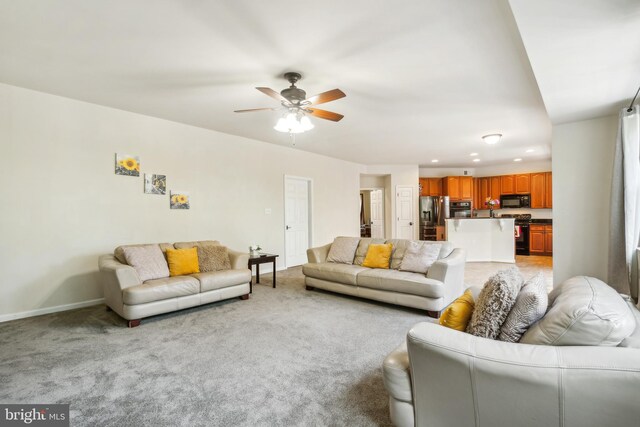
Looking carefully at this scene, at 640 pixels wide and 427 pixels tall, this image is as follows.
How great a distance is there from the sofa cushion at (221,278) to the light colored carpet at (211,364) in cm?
30

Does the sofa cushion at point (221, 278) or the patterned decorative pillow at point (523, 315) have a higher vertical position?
the patterned decorative pillow at point (523, 315)

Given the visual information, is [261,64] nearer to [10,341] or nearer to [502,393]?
[502,393]

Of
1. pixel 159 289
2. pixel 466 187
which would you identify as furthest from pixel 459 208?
pixel 159 289

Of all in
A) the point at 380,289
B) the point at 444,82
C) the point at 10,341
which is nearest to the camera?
the point at 10,341

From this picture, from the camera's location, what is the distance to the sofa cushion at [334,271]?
4031mm

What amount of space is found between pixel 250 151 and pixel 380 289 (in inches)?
138

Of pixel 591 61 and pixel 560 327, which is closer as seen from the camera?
pixel 560 327

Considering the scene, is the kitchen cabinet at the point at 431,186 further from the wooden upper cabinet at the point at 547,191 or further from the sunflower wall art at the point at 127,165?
the sunflower wall art at the point at 127,165

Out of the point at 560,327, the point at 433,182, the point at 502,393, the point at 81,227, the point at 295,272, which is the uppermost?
the point at 433,182

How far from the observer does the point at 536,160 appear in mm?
8062

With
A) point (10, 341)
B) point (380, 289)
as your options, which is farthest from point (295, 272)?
point (10, 341)

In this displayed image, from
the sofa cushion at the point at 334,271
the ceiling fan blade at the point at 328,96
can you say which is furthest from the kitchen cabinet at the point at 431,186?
the ceiling fan blade at the point at 328,96

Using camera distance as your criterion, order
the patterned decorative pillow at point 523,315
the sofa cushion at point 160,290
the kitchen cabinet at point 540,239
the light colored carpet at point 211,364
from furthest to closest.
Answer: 1. the kitchen cabinet at point 540,239
2. the sofa cushion at point 160,290
3. the light colored carpet at point 211,364
4. the patterned decorative pillow at point 523,315

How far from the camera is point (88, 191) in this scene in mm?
3836
